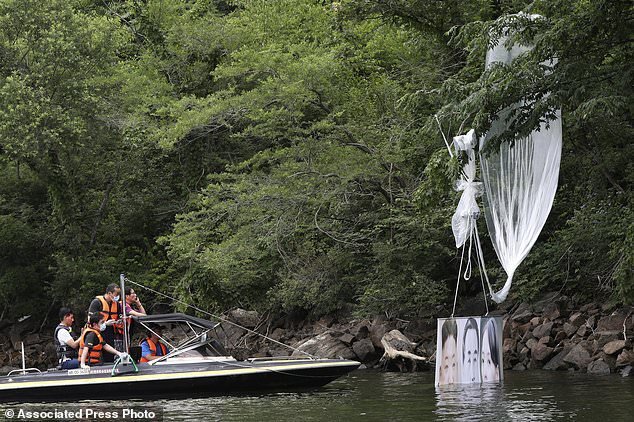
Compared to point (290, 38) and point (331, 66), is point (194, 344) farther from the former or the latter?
point (290, 38)

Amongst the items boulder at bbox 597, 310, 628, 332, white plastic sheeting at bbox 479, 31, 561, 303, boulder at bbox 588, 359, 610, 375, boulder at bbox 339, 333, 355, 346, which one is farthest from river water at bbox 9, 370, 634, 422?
boulder at bbox 339, 333, 355, 346

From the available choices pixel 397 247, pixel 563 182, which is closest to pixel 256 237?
pixel 397 247

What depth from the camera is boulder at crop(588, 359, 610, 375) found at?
20748 millimetres

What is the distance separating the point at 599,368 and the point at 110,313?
30.8ft

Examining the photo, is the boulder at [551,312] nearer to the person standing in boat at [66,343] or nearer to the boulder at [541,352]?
the boulder at [541,352]

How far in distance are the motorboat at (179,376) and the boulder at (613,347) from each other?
17.5 feet

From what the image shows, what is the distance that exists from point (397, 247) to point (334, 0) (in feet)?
27.4

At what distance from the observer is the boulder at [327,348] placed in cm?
2625

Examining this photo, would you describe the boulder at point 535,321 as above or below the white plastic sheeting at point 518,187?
below

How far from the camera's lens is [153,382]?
1836 cm

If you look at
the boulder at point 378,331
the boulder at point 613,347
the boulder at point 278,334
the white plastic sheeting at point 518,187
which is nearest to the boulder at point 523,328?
the boulder at point 613,347

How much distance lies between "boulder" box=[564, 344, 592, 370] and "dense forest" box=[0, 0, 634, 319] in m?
1.81

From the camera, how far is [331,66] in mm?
27594

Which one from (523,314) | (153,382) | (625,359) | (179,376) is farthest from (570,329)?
(153,382)
